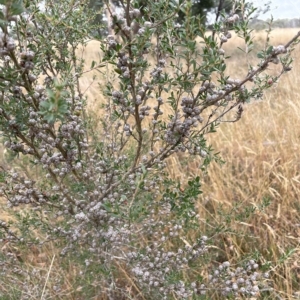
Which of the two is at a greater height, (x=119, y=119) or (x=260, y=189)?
(x=119, y=119)

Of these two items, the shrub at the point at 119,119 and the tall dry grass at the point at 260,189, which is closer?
the shrub at the point at 119,119

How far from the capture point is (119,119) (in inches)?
52.6

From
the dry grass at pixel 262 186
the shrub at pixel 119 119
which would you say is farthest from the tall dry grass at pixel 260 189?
the shrub at pixel 119 119

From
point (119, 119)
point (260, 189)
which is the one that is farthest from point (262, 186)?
point (119, 119)

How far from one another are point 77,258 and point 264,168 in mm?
1307

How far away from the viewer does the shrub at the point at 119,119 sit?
832mm

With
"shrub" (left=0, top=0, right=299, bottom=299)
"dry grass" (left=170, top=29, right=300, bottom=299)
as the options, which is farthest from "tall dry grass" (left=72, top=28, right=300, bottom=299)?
"shrub" (left=0, top=0, right=299, bottom=299)

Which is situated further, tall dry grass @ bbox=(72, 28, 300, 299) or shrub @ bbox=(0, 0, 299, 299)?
tall dry grass @ bbox=(72, 28, 300, 299)

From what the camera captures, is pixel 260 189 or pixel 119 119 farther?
pixel 260 189

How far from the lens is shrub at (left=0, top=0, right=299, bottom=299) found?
0.83m

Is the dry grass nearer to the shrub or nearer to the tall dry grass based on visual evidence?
the tall dry grass

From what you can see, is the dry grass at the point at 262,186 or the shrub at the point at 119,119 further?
the dry grass at the point at 262,186

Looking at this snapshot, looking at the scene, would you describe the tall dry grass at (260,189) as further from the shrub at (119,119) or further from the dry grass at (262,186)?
the shrub at (119,119)

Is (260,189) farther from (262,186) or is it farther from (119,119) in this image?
(119,119)
